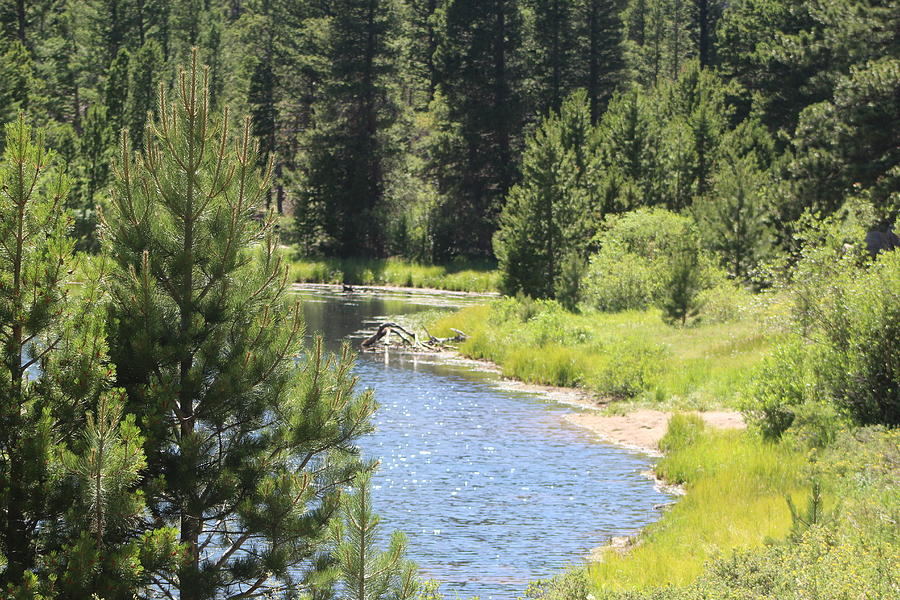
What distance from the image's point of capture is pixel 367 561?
8969mm

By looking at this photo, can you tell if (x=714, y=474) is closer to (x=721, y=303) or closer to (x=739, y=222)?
(x=721, y=303)

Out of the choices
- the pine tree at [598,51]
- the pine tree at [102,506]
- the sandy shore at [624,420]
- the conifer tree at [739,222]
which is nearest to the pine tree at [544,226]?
the conifer tree at [739,222]

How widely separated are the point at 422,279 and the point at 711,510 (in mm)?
51206

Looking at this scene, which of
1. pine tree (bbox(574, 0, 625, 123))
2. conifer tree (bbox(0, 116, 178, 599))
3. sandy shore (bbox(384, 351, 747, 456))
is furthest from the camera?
pine tree (bbox(574, 0, 625, 123))

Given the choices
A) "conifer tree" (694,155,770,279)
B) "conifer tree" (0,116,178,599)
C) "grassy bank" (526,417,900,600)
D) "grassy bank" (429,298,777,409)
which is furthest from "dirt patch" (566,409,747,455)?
"conifer tree" (0,116,178,599)

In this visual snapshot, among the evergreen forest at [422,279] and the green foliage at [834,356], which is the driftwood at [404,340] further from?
the green foliage at [834,356]

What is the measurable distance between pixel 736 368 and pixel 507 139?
Result: 163 ft

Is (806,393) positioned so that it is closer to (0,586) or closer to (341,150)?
(0,586)

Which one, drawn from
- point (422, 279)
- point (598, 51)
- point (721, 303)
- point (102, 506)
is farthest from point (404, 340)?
point (598, 51)

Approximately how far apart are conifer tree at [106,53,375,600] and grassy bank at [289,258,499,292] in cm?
5490

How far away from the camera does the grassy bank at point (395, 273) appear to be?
66.9 metres

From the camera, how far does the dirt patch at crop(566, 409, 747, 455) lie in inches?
974

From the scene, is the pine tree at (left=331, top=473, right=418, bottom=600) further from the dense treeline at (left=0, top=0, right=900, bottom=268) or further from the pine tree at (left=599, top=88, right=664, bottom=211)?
the pine tree at (left=599, top=88, right=664, bottom=211)

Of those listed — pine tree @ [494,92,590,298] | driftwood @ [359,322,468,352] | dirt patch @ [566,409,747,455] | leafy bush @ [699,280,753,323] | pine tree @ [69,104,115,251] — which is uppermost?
pine tree @ [69,104,115,251]
